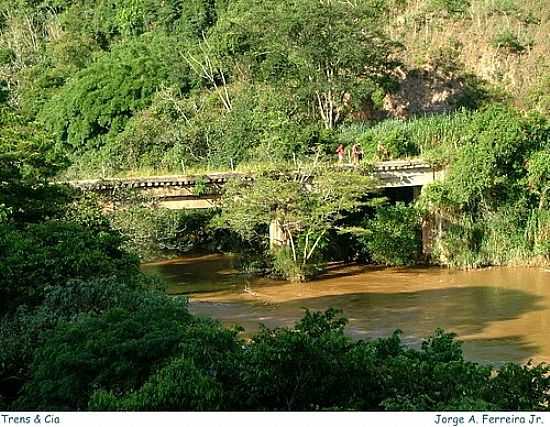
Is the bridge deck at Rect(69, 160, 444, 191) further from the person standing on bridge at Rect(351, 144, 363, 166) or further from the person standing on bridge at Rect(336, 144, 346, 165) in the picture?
the person standing on bridge at Rect(336, 144, 346, 165)

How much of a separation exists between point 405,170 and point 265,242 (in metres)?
4.16

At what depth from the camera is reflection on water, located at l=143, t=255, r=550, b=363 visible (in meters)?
14.2

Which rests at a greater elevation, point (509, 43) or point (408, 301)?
point (509, 43)

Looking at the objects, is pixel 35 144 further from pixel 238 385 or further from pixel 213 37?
pixel 213 37

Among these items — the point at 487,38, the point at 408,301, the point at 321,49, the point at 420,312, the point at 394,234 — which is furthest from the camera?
the point at 487,38

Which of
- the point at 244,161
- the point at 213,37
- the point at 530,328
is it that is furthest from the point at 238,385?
the point at 213,37

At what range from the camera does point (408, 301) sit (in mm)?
17312

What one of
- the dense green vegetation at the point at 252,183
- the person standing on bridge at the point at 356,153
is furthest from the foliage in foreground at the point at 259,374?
the person standing on bridge at the point at 356,153

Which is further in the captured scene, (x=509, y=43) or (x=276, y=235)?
(x=509, y=43)

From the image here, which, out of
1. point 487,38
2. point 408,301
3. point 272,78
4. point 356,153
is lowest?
point 408,301

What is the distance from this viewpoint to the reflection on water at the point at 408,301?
14195mm

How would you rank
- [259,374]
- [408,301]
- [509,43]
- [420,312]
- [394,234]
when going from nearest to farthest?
[259,374], [420,312], [408,301], [394,234], [509,43]

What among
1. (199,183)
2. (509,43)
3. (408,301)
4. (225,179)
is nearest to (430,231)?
(408,301)
